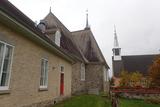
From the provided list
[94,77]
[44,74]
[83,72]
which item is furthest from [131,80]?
[44,74]

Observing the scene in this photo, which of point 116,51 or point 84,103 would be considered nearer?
point 84,103

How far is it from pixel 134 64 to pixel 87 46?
2687 cm

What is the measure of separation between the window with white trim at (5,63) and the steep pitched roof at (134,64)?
132 feet

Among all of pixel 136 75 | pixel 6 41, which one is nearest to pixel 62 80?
pixel 6 41

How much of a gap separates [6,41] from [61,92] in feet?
24.9

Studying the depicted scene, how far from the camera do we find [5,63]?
656 centimetres

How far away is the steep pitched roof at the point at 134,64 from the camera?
1700 inches

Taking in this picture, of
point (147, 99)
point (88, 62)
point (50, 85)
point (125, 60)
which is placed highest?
point (125, 60)

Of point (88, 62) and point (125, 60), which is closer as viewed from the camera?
point (88, 62)

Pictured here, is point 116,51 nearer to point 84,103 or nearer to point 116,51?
point 116,51

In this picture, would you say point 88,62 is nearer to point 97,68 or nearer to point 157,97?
point 97,68

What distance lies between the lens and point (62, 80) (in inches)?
520

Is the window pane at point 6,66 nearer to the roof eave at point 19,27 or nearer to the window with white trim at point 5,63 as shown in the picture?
the window with white trim at point 5,63

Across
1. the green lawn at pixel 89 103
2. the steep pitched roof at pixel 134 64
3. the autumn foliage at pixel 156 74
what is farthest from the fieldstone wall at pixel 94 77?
the steep pitched roof at pixel 134 64
